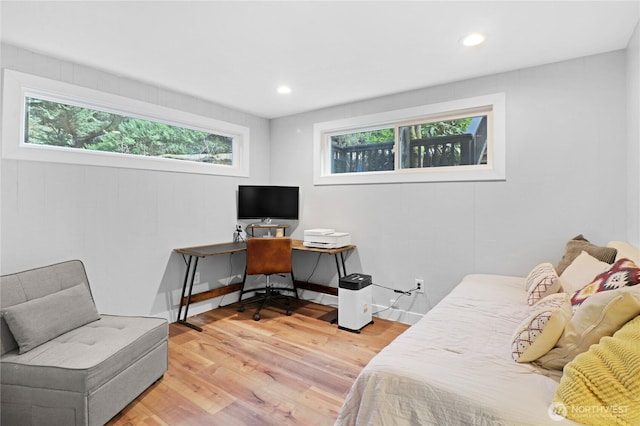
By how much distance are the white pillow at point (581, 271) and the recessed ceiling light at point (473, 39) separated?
5.25 ft

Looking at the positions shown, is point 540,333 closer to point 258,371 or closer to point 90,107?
point 258,371

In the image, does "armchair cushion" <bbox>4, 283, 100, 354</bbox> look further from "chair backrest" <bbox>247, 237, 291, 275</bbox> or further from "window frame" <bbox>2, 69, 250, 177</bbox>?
"chair backrest" <bbox>247, 237, 291, 275</bbox>

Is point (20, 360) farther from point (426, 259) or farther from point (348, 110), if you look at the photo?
point (348, 110)

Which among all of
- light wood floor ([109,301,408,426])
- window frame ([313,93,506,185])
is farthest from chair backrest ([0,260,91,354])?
window frame ([313,93,506,185])

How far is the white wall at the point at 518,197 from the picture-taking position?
8.07 feet

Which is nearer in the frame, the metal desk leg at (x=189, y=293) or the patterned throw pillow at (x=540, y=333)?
the patterned throw pillow at (x=540, y=333)

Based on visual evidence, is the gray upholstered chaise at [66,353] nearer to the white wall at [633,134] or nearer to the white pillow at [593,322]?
the white pillow at [593,322]

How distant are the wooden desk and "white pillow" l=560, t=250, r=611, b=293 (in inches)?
76.6

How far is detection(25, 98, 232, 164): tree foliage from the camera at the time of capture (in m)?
2.59

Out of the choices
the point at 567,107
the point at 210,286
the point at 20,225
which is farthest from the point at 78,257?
the point at 567,107

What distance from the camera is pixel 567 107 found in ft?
8.49

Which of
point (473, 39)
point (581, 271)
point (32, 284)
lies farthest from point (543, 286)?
point (32, 284)

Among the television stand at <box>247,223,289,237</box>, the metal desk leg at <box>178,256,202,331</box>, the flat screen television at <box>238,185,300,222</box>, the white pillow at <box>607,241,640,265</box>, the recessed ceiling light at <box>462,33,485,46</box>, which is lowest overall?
the metal desk leg at <box>178,256,202,331</box>

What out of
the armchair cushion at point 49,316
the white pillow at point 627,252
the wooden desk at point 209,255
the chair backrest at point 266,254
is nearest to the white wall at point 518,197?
the wooden desk at point 209,255
